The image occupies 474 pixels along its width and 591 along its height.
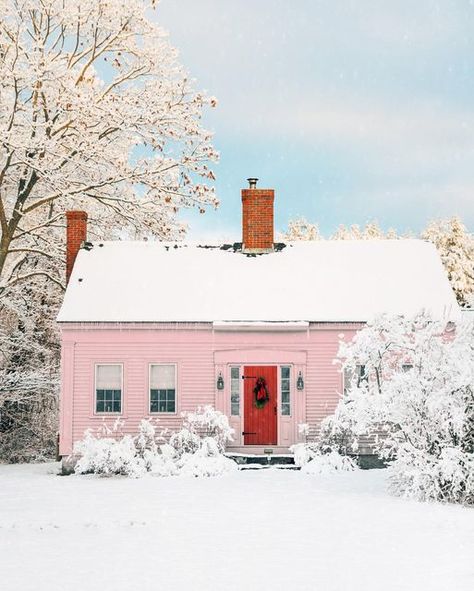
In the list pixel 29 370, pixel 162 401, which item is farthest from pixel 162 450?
pixel 29 370

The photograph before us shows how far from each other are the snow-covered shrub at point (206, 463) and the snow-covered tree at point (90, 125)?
7.54 metres

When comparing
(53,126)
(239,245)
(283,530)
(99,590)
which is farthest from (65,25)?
(99,590)

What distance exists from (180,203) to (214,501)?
1171 centimetres

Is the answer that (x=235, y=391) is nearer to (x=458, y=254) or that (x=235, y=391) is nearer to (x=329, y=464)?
(x=329, y=464)

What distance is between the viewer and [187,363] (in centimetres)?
2244

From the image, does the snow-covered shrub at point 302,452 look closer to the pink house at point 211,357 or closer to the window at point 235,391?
the pink house at point 211,357

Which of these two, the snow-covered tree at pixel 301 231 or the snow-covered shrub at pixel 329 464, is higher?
the snow-covered tree at pixel 301 231

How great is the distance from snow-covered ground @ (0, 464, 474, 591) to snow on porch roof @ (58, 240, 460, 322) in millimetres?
5212

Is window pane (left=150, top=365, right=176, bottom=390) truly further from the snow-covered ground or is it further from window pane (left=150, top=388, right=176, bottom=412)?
the snow-covered ground

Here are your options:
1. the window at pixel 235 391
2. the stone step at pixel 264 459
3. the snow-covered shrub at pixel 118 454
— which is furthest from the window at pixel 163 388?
the stone step at pixel 264 459

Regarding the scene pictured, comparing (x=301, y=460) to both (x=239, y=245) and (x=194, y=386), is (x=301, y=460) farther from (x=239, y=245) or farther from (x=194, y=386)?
(x=239, y=245)

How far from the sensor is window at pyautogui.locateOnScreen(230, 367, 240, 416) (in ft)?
73.9

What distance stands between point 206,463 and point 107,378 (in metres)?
3.73

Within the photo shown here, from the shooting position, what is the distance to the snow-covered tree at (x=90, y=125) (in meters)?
24.3
